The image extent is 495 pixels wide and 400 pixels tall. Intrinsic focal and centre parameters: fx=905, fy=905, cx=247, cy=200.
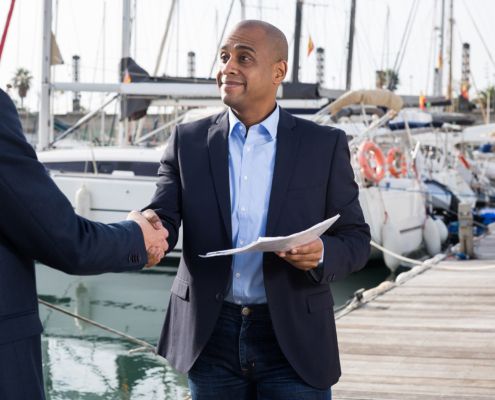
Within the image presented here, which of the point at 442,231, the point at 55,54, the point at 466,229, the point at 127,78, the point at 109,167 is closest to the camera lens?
the point at 466,229

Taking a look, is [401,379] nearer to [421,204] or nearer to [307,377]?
[307,377]

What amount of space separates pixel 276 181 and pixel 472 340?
4.68 metres

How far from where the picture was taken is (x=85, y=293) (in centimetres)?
1387

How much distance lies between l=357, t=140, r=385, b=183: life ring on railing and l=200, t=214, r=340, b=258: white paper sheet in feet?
40.1

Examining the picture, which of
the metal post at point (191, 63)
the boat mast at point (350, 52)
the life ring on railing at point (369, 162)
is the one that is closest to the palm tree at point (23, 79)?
the metal post at point (191, 63)

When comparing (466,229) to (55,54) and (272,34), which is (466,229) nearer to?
(55,54)

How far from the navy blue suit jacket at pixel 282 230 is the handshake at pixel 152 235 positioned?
190 mm

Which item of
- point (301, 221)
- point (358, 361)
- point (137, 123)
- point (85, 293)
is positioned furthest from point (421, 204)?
point (301, 221)

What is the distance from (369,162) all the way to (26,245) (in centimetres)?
1338

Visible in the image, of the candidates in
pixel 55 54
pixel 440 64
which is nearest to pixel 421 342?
pixel 55 54

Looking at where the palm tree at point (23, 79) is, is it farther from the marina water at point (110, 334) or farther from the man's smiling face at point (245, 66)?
the man's smiling face at point (245, 66)

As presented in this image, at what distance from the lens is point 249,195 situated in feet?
9.65

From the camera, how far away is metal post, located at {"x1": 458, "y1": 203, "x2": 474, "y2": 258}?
522 inches

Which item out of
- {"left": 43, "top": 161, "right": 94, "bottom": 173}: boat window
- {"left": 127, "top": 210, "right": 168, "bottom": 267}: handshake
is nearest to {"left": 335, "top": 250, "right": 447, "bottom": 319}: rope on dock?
{"left": 127, "top": 210, "right": 168, "bottom": 267}: handshake
